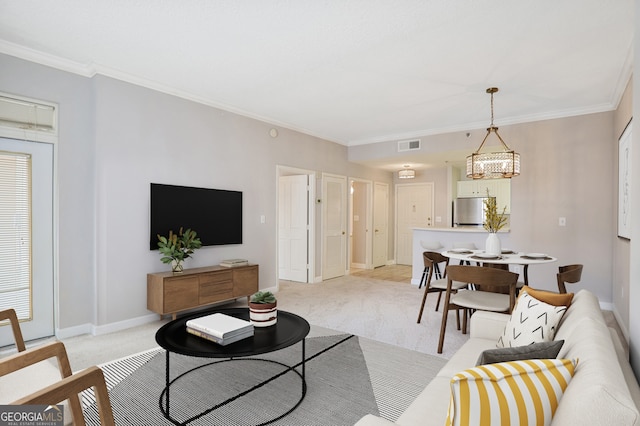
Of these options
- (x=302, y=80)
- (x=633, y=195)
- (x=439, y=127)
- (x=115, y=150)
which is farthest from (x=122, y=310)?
(x=439, y=127)

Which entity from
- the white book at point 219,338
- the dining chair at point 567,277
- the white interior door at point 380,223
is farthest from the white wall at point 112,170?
the white interior door at point 380,223

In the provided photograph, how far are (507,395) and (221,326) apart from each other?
1.69m

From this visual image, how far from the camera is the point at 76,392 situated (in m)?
1.23

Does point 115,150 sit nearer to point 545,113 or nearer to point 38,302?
point 38,302

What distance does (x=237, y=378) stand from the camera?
2637mm

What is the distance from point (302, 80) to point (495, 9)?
1.99 metres

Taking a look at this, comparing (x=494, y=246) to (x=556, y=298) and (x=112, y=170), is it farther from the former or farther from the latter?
(x=112, y=170)

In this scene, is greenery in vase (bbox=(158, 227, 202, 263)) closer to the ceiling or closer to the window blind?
the window blind

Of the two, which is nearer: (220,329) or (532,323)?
(532,323)

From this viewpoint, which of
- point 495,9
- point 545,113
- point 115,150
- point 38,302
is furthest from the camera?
point 545,113

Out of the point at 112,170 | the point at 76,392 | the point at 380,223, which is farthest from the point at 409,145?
the point at 76,392

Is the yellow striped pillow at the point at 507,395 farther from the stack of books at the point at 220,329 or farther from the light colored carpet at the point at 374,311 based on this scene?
the light colored carpet at the point at 374,311

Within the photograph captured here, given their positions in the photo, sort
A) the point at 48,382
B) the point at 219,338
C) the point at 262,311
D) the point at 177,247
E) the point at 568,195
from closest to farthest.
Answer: the point at 48,382, the point at 219,338, the point at 262,311, the point at 177,247, the point at 568,195

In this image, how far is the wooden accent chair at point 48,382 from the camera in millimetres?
1162
